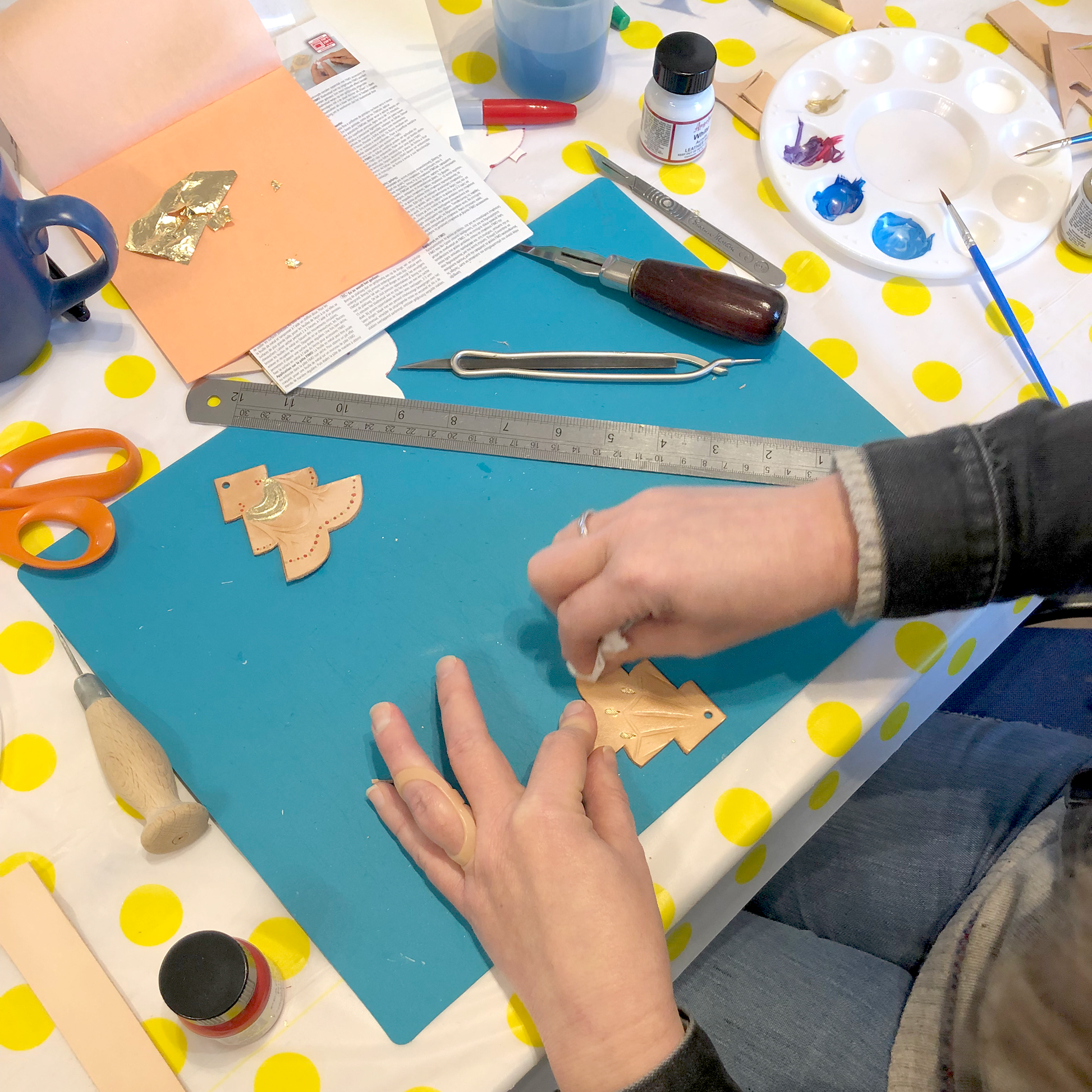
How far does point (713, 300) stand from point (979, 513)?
0.36 metres

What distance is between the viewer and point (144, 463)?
0.80 metres

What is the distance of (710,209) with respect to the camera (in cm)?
92

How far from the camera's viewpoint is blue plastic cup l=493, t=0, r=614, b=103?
0.88 m

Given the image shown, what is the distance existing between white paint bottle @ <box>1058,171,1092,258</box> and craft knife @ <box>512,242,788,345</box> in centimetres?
34

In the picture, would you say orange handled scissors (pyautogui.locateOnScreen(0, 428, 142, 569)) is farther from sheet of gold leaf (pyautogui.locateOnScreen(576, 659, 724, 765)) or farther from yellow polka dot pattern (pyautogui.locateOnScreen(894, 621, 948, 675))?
yellow polka dot pattern (pyautogui.locateOnScreen(894, 621, 948, 675))

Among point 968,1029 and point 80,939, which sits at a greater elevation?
point 80,939

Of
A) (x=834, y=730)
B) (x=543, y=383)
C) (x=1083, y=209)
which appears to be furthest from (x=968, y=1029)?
(x=1083, y=209)

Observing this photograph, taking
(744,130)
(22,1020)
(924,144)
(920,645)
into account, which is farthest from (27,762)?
(924,144)

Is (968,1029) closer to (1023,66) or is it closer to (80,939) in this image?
(80,939)

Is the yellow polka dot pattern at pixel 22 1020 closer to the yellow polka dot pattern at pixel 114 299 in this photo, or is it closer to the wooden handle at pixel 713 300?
the yellow polka dot pattern at pixel 114 299

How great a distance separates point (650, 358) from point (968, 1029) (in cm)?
67

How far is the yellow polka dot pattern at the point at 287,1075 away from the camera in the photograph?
60 cm

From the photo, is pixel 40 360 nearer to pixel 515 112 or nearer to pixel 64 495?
pixel 64 495

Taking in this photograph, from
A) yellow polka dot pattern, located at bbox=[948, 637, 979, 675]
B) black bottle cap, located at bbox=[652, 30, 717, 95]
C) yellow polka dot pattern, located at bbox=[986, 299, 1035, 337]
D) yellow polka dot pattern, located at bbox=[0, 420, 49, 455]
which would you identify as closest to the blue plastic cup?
black bottle cap, located at bbox=[652, 30, 717, 95]
